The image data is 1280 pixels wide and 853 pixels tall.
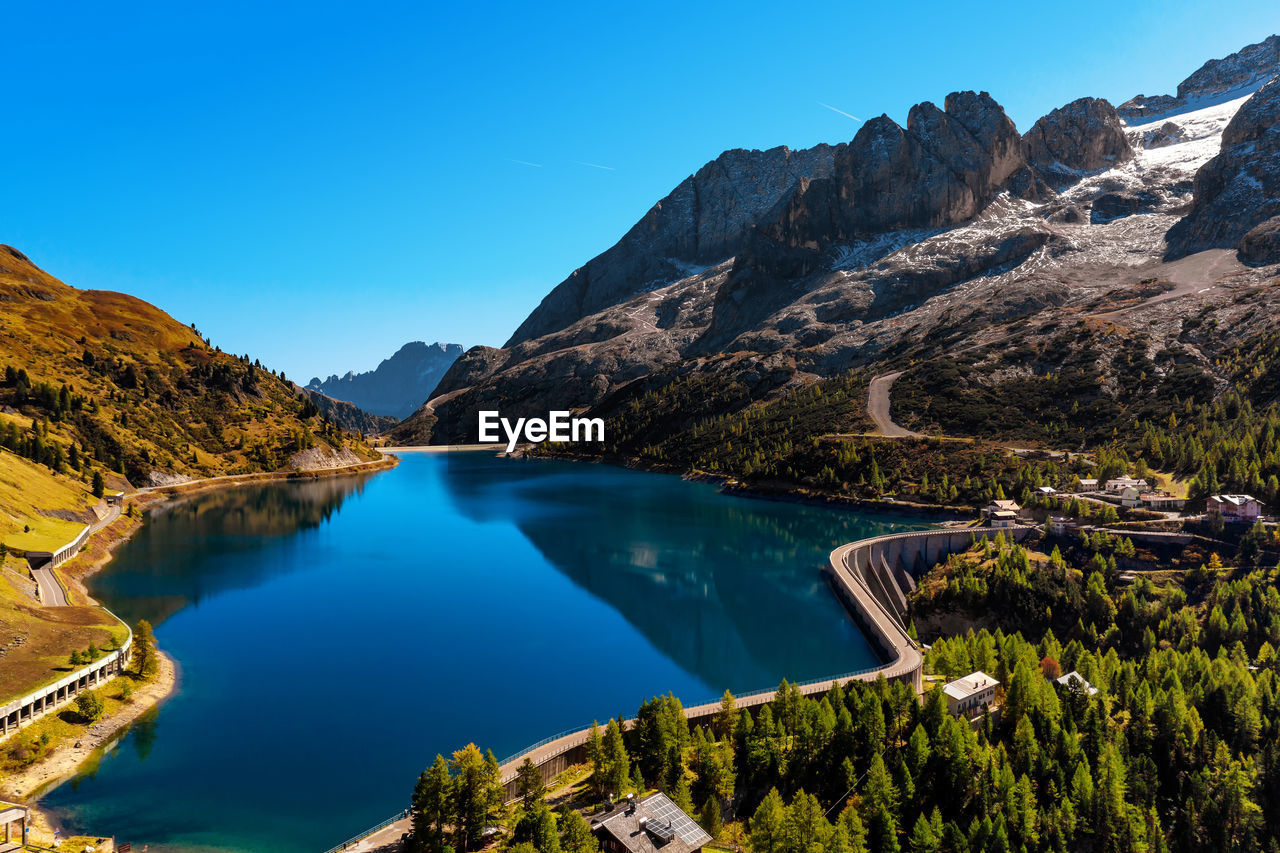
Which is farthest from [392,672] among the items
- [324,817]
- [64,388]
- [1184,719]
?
[64,388]

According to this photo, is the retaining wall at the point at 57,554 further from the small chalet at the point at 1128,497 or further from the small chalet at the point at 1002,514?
the small chalet at the point at 1128,497

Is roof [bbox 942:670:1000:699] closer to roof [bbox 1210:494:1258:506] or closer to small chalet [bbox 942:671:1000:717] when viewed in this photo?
small chalet [bbox 942:671:1000:717]

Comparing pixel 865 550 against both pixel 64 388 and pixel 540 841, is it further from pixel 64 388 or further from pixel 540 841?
pixel 64 388

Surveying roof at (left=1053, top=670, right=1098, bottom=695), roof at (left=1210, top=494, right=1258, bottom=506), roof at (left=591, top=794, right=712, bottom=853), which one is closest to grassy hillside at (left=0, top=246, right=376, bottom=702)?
roof at (left=591, top=794, right=712, bottom=853)

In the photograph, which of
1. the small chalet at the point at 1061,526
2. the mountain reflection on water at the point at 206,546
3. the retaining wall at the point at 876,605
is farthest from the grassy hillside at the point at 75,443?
the small chalet at the point at 1061,526

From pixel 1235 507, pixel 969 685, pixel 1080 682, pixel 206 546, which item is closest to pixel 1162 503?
pixel 1235 507
